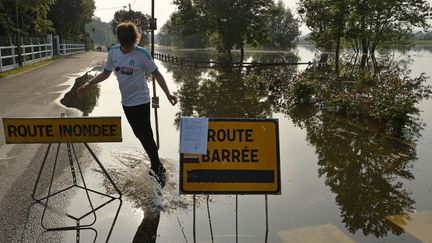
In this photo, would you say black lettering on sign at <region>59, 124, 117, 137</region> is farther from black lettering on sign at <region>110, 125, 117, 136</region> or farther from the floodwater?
the floodwater

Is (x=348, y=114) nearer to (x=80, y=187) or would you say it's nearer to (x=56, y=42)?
(x=80, y=187)

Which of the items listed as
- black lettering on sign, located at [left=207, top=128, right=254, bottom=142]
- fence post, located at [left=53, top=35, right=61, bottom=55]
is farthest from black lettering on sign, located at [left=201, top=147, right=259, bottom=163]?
fence post, located at [left=53, top=35, right=61, bottom=55]

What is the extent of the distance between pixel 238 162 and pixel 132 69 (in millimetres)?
1844

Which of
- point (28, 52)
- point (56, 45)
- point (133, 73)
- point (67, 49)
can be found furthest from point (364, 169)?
point (67, 49)

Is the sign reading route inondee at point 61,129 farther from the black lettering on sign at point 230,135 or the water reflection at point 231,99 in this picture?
the water reflection at point 231,99

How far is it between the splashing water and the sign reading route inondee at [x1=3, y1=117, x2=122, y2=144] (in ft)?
3.19

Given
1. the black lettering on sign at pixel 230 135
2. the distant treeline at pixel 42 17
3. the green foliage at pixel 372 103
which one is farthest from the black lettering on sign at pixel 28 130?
the distant treeline at pixel 42 17

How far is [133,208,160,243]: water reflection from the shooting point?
4.05 meters

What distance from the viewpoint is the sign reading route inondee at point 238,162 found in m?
4.18

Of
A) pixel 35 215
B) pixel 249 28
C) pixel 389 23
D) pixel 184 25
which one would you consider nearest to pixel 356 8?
pixel 389 23

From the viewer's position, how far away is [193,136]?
4.07 m

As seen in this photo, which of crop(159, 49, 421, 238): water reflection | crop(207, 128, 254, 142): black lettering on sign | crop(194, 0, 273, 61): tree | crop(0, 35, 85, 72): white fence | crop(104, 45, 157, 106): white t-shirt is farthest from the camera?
crop(194, 0, 273, 61): tree

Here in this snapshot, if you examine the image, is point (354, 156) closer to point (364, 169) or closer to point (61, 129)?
point (364, 169)

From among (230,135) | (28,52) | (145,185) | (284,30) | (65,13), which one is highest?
(284,30)
